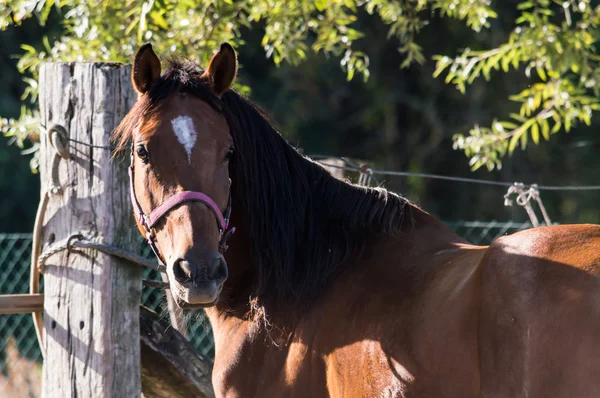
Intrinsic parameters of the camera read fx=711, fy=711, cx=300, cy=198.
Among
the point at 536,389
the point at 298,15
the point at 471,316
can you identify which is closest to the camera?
the point at 536,389

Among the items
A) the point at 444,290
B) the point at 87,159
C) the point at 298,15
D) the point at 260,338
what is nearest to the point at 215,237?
the point at 260,338

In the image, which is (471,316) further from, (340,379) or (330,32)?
(330,32)

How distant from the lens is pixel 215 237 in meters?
2.28

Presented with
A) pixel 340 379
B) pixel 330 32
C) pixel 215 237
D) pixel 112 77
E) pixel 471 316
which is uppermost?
pixel 330 32

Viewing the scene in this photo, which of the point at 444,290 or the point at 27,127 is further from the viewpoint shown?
the point at 27,127

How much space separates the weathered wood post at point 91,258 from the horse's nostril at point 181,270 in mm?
895

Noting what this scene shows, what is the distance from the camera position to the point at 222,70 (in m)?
2.57

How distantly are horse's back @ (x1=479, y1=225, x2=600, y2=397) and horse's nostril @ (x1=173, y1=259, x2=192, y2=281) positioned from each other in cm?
87

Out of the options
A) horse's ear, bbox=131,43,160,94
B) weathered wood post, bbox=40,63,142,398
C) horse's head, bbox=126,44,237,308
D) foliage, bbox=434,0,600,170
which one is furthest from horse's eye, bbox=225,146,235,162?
foliage, bbox=434,0,600,170

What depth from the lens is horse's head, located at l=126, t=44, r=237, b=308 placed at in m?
2.19

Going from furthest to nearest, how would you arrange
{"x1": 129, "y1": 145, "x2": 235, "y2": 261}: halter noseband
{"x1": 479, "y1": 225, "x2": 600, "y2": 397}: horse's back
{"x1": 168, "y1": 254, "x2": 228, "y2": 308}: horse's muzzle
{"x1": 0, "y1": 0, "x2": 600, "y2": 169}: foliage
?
{"x1": 0, "y1": 0, "x2": 600, "y2": 169}: foliage → {"x1": 129, "y1": 145, "x2": 235, "y2": 261}: halter noseband → {"x1": 168, "y1": 254, "x2": 228, "y2": 308}: horse's muzzle → {"x1": 479, "y1": 225, "x2": 600, "y2": 397}: horse's back

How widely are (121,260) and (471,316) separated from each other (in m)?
1.58

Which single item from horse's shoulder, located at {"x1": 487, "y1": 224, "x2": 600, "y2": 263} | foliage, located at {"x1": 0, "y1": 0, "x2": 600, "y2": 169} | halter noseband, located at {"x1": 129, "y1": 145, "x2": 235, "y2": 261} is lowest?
horse's shoulder, located at {"x1": 487, "y1": 224, "x2": 600, "y2": 263}

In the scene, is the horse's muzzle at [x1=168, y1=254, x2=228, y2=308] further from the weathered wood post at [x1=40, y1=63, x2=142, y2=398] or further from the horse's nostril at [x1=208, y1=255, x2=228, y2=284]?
the weathered wood post at [x1=40, y1=63, x2=142, y2=398]
